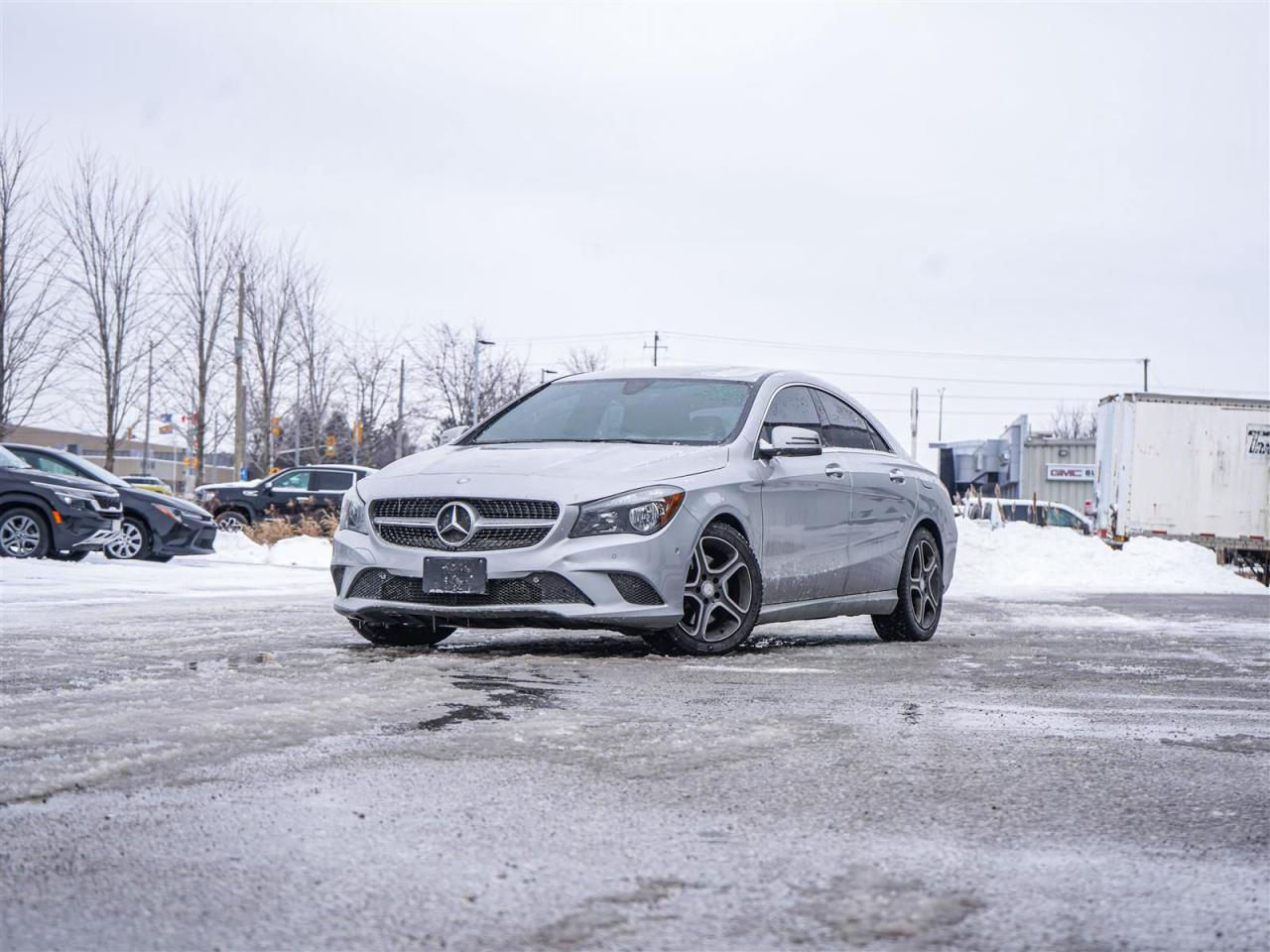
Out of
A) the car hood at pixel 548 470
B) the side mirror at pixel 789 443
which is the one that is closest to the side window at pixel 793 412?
the side mirror at pixel 789 443

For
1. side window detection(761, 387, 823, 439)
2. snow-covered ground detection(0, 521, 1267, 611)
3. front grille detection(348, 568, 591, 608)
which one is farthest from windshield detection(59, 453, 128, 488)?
front grille detection(348, 568, 591, 608)

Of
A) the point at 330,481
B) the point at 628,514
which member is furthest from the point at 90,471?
the point at 628,514

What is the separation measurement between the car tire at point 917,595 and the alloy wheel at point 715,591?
1975 millimetres

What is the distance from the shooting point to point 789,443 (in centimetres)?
851

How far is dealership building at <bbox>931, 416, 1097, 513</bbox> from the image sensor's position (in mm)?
47562

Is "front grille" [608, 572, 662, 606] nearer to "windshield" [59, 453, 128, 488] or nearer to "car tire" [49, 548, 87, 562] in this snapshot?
"car tire" [49, 548, 87, 562]

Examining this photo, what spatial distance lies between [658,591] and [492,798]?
143 inches

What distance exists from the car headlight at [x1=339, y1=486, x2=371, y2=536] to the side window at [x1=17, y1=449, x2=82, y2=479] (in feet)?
37.4

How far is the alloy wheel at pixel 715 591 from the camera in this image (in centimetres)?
789

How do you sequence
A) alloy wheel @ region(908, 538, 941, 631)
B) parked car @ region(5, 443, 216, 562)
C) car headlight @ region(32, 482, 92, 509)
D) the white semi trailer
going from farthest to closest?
1. the white semi trailer
2. parked car @ region(5, 443, 216, 562)
3. car headlight @ region(32, 482, 92, 509)
4. alloy wheel @ region(908, 538, 941, 631)

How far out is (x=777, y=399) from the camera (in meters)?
9.11

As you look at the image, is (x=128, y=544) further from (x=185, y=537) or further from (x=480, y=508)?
(x=480, y=508)

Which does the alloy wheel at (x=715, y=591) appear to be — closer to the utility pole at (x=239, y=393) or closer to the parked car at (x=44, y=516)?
the parked car at (x=44, y=516)

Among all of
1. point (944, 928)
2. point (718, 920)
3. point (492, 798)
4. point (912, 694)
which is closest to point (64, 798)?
point (492, 798)
